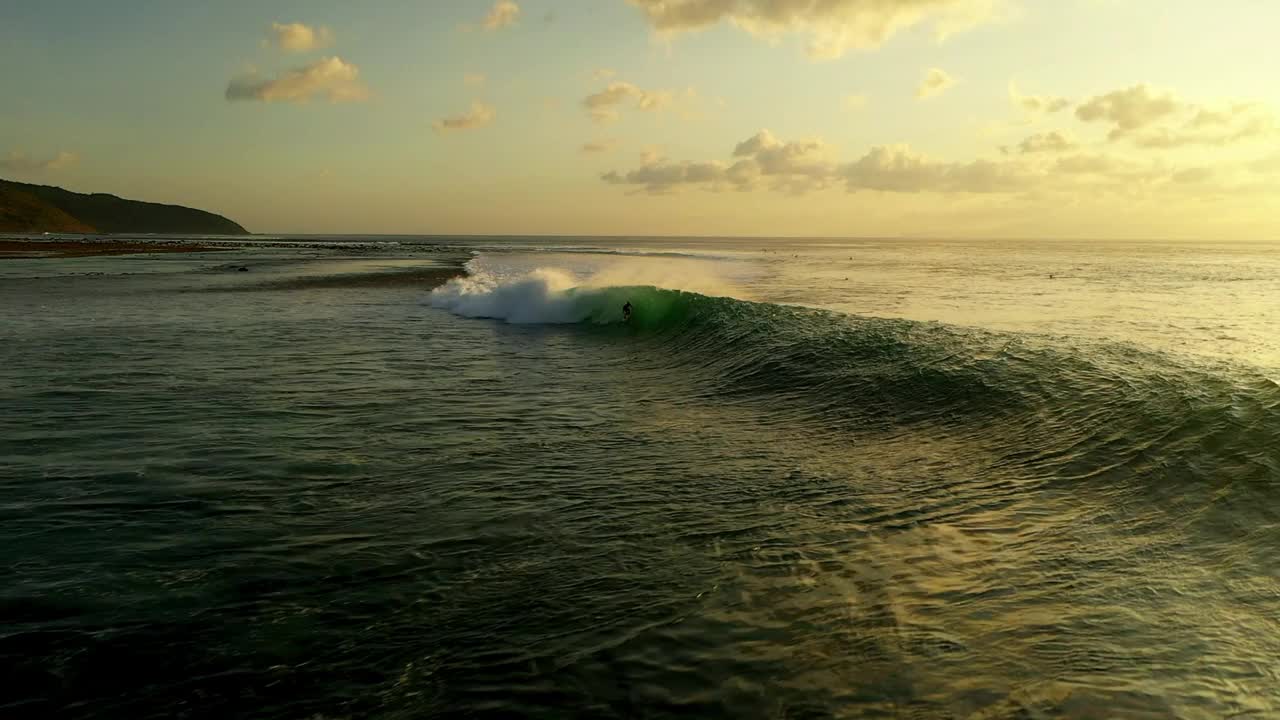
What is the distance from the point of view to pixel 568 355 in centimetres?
2195

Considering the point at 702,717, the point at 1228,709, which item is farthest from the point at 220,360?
the point at 1228,709

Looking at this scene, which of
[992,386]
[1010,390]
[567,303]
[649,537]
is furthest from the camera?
[567,303]

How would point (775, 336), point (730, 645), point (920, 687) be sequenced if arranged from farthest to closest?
1. point (775, 336)
2. point (730, 645)
3. point (920, 687)

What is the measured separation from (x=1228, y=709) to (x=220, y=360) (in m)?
20.5

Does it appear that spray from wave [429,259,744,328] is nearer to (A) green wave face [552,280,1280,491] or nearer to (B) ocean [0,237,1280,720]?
(A) green wave face [552,280,1280,491]

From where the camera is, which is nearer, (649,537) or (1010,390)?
(649,537)

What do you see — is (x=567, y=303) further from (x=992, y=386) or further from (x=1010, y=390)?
(x=1010, y=390)

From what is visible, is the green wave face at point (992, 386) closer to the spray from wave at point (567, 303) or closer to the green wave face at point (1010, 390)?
the green wave face at point (1010, 390)

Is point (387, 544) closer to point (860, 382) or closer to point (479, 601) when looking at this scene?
point (479, 601)

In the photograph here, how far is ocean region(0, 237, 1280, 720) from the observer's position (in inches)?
198

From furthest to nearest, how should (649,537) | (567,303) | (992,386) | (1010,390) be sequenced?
(567,303)
(992,386)
(1010,390)
(649,537)

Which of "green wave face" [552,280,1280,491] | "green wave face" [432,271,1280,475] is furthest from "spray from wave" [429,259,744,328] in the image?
"green wave face" [552,280,1280,491]

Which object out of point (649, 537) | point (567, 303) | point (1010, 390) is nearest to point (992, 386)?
point (1010, 390)

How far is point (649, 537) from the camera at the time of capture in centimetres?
762
